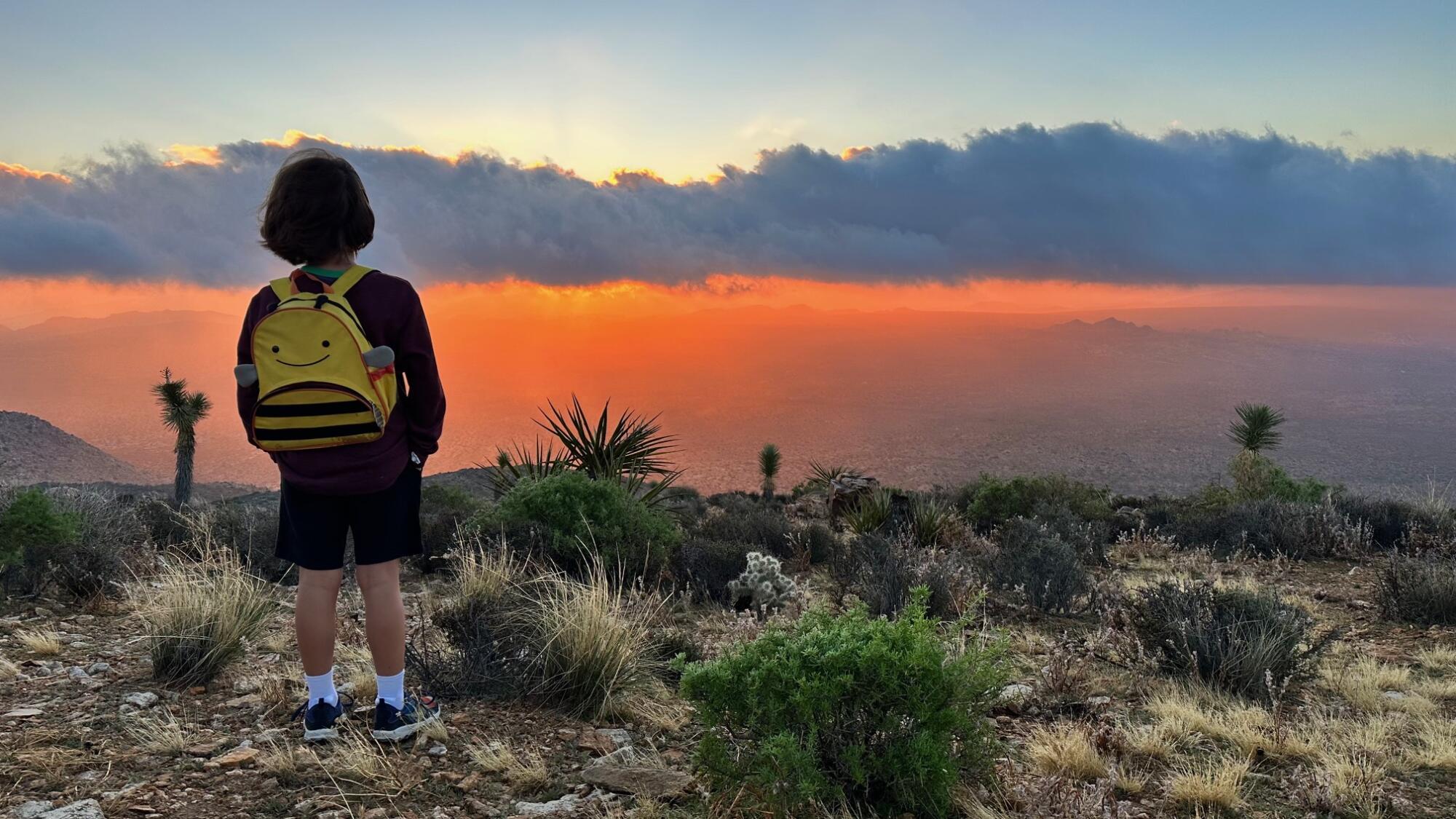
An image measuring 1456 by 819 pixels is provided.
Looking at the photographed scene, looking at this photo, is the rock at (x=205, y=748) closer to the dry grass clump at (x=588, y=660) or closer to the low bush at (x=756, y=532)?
the dry grass clump at (x=588, y=660)

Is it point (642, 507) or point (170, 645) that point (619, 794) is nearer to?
point (170, 645)

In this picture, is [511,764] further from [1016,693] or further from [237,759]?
[1016,693]

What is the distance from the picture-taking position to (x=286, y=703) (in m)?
4.22

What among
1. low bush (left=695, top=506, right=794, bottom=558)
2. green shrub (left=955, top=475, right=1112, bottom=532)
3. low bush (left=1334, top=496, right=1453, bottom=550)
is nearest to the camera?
low bush (left=695, top=506, right=794, bottom=558)

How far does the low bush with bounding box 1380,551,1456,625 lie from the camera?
23.0ft

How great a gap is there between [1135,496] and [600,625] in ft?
58.9

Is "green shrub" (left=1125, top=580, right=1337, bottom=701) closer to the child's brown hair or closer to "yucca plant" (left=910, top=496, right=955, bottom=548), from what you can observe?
the child's brown hair

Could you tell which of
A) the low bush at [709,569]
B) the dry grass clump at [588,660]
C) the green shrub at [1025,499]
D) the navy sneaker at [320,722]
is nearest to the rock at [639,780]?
the dry grass clump at [588,660]

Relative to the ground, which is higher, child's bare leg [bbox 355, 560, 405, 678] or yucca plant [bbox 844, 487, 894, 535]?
child's bare leg [bbox 355, 560, 405, 678]

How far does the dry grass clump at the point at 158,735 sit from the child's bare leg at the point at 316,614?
0.61 metres

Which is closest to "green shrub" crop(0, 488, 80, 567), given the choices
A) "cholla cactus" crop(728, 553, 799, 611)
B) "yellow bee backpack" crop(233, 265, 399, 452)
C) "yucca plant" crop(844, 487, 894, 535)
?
"yellow bee backpack" crop(233, 265, 399, 452)

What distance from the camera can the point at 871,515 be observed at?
13.3m

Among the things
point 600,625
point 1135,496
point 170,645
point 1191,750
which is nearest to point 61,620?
point 170,645

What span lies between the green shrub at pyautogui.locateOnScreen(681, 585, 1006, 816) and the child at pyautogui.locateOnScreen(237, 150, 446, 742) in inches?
55.2
